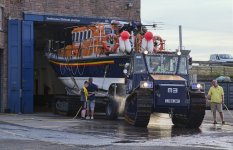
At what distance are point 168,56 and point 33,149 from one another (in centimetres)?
941

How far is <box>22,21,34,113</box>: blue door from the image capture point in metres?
29.0

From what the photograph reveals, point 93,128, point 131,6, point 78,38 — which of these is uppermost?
point 131,6

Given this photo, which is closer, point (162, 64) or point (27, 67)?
point (162, 64)

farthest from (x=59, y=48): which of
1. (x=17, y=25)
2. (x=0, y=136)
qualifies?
(x=0, y=136)

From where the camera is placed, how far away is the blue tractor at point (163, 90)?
19.0 metres

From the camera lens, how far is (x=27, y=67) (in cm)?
2912

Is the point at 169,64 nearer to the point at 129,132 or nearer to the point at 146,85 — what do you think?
the point at 146,85

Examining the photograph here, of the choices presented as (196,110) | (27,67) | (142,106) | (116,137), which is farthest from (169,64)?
(27,67)

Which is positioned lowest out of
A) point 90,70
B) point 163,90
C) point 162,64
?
point 163,90

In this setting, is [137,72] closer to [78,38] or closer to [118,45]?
[118,45]

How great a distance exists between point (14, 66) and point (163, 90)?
12.2 m

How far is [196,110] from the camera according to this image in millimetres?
19406

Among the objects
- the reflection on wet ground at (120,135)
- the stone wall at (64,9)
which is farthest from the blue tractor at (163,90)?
the stone wall at (64,9)

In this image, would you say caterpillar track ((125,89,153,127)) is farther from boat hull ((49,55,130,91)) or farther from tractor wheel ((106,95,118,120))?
tractor wheel ((106,95,118,120))
